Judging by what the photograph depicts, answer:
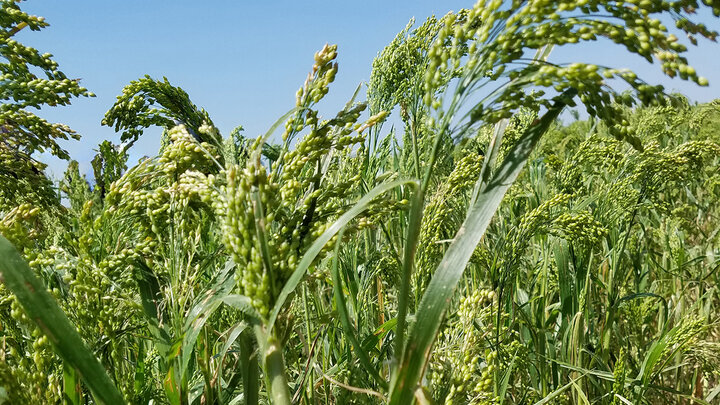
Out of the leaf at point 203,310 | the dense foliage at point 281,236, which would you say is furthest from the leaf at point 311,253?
the leaf at point 203,310

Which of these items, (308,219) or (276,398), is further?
(308,219)

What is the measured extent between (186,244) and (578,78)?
868 millimetres

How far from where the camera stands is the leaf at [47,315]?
3.12ft

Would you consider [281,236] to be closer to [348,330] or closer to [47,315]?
[348,330]

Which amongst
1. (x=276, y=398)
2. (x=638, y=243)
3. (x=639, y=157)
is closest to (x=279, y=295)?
(x=276, y=398)

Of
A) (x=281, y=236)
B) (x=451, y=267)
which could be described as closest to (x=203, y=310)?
(x=281, y=236)

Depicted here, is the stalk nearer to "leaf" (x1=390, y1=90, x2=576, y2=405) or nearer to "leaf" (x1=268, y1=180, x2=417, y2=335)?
"leaf" (x1=268, y1=180, x2=417, y2=335)

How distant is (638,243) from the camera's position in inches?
151

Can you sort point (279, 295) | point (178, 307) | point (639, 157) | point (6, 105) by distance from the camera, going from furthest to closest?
point (639, 157)
point (6, 105)
point (178, 307)
point (279, 295)

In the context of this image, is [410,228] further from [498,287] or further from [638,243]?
[638,243]

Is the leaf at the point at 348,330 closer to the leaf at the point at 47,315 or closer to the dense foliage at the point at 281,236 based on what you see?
the dense foliage at the point at 281,236

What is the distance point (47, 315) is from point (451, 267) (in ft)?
2.01

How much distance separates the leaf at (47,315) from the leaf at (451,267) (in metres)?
0.47

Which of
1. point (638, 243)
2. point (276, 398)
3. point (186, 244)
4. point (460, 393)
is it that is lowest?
point (638, 243)
